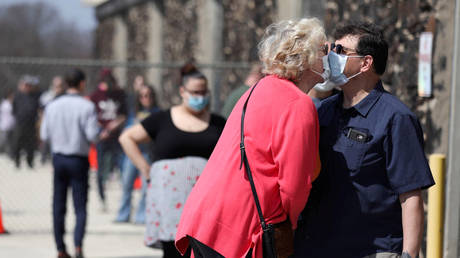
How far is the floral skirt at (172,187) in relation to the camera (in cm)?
498

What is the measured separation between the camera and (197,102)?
5.32 meters

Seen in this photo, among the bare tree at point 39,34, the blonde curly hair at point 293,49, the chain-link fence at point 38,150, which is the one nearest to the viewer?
the blonde curly hair at point 293,49

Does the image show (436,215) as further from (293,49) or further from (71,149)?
(71,149)

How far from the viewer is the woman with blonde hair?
9.73 ft

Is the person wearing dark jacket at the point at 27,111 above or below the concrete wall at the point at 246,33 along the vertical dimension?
below

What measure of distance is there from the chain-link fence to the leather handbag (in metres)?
5.96

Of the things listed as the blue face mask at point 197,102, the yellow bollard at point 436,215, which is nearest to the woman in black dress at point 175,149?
the blue face mask at point 197,102

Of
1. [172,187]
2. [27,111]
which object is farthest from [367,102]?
[27,111]

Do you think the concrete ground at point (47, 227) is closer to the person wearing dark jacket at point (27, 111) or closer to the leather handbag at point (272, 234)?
the person wearing dark jacket at point (27, 111)

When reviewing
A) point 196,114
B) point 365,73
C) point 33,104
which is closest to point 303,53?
point 365,73

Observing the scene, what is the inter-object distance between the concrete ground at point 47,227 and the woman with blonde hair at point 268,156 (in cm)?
471

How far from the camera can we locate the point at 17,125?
15812 mm

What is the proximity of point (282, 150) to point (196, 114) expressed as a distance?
2.44 meters

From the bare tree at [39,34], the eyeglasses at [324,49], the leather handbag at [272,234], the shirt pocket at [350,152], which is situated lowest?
the bare tree at [39,34]
